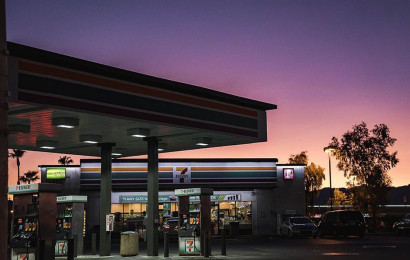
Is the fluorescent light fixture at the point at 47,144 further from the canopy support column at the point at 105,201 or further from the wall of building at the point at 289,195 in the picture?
the wall of building at the point at 289,195

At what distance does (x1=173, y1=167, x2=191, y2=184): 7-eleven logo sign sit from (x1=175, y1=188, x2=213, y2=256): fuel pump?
20.7 m

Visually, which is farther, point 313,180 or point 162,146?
point 313,180

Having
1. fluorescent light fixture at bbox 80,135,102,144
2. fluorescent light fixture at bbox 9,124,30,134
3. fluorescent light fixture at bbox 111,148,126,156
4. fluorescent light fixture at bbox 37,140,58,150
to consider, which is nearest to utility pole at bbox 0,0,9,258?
fluorescent light fixture at bbox 9,124,30,134

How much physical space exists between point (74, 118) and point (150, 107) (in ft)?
8.36

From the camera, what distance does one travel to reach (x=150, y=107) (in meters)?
21.5

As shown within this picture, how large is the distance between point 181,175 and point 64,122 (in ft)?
90.2

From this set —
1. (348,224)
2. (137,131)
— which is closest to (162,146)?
(137,131)

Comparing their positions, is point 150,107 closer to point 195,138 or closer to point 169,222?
point 195,138

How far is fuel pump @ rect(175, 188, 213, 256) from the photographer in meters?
25.8

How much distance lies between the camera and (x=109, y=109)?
19.9 meters

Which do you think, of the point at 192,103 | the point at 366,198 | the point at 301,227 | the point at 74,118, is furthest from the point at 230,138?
the point at 366,198

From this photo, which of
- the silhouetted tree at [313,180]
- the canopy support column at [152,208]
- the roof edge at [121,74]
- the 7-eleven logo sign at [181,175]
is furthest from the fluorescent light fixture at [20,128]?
the silhouetted tree at [313,180]

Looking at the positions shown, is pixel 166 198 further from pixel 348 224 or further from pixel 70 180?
pixel 348 224

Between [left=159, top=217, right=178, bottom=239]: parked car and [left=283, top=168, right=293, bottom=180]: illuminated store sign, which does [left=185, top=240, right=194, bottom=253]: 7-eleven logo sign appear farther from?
[left=283, top=168, right=293, bottom=180]: illuminated store sign
